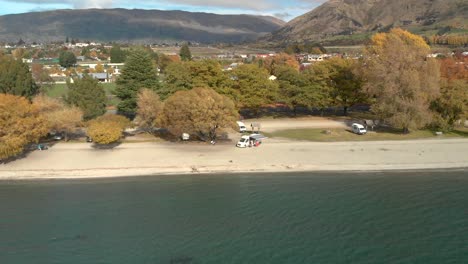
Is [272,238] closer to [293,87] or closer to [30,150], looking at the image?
[30,150]

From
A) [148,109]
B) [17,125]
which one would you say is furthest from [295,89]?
[17,125]

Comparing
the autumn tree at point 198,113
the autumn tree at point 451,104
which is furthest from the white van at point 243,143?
the autumn tree at point 451,104

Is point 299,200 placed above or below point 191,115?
below

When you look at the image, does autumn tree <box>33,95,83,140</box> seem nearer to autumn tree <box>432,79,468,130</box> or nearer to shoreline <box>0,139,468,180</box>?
shoreline <box>0,139,468,180</box>

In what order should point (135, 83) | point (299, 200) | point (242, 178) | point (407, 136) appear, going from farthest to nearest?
point (135, 83)
point (407, 136)
point (242, 178)
point (299, 200)

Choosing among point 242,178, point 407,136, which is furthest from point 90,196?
point 407,136

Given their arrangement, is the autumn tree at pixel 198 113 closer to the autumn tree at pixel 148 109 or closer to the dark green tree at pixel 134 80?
the autumn tree at pixel 148 109

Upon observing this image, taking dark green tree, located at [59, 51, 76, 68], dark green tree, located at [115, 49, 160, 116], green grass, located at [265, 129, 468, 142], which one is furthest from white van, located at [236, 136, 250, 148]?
dark green tree, located at [59, 51, 76, 68]

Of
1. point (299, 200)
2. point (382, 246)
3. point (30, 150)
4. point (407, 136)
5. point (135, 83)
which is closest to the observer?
point (382, 246)
